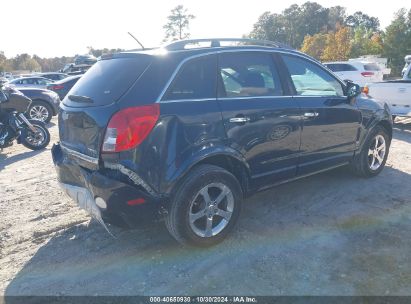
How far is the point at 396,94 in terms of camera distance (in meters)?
8.59

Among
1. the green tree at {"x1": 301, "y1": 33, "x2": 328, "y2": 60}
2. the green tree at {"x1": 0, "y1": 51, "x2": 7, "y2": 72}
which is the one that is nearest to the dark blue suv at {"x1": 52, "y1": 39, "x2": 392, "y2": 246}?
the green tree at {"x1": 301, "y1": 33, "x2": 328, "y2": 60}

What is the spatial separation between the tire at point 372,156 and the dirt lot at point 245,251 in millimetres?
342

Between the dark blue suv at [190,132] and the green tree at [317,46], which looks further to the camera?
the green tree at [317,46]

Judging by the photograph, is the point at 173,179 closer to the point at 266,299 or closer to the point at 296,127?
the point at 266,299

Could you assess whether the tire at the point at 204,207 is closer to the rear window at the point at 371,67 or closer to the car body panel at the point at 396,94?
the car body panel at the point at 396,94

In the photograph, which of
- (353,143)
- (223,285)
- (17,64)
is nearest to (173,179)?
(223,285)

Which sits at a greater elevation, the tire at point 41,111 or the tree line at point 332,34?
the tree line at point 332,34

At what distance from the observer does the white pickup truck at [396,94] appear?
27.4ft

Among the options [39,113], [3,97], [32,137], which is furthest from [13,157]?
[39,113]

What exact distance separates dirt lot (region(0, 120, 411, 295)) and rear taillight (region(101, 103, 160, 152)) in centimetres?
111

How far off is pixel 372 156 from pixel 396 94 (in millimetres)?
4262

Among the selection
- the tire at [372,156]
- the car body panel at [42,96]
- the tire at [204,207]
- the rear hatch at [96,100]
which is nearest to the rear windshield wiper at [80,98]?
the rear hatch at [96,100]

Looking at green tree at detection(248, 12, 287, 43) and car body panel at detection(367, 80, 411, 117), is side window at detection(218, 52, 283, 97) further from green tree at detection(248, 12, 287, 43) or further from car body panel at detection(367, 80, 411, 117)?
green tree at detection(248, 12, 287, 43)

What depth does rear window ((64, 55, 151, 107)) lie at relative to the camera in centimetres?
306
